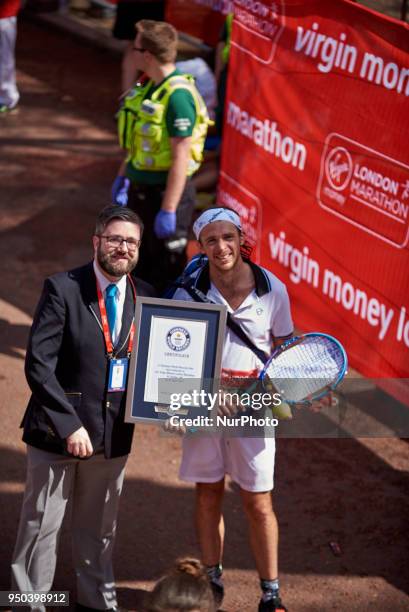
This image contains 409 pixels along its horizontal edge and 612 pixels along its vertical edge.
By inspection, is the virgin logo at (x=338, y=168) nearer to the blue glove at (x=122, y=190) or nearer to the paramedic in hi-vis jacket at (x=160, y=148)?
the paramedic in hi-vis jacket at (x=160, y=148)

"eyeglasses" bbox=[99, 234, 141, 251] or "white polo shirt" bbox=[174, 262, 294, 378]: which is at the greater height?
"eyeglasses" bbox=[99, 234, 141, 251]

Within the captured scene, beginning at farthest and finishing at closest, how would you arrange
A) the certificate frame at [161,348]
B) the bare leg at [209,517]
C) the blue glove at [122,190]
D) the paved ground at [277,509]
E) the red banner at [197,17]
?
the red banner at [197,17] → the blue glove at [122,190] → the paved ground at [277,509] → the bare leg at [209,517] → the certificate frame at [161,348]

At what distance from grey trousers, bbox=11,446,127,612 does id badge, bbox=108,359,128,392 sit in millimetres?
355

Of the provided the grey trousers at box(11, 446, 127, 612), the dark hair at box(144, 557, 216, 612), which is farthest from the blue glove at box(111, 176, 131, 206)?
the dark hair at box(144, 557, 216, 612)

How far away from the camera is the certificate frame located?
4266 mm

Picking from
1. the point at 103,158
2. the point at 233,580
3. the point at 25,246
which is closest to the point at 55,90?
the point at 103,158

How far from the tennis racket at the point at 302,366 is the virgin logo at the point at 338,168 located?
1.83 meters

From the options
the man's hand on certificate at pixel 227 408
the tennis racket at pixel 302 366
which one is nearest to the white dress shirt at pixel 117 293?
the man's hand on certificate at pixel 227 408

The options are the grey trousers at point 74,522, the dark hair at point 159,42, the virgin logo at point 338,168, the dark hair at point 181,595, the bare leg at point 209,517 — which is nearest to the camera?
the dark hair at point 181,595

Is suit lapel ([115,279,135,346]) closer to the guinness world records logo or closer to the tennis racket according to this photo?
the guinness world records logo

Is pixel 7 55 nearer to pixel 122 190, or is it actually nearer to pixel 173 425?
pixel 122 190

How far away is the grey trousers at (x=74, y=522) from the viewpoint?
14.8ft

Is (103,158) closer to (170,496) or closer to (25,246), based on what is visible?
(25,246)

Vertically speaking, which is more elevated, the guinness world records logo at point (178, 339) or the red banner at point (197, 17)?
the guinness world records logo at point (178, 339)
